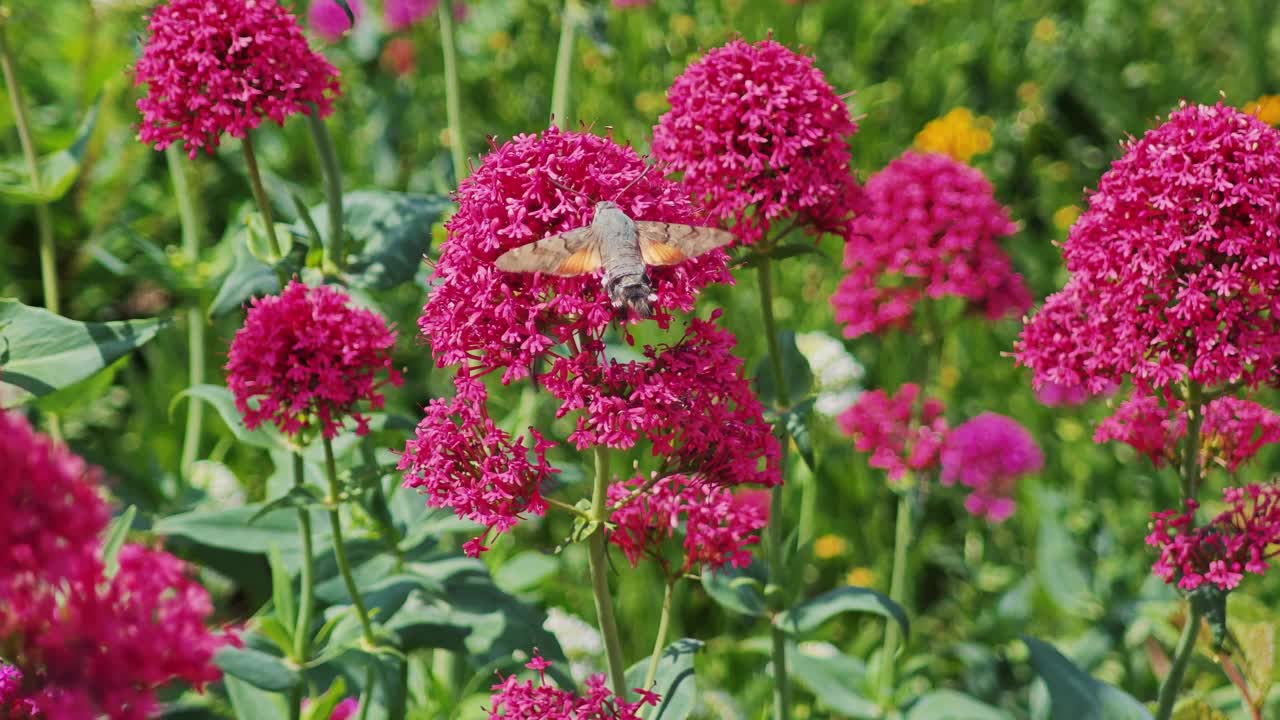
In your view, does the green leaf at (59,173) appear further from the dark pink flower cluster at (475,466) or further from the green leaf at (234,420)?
the dark pink flower cluster at (475,466)

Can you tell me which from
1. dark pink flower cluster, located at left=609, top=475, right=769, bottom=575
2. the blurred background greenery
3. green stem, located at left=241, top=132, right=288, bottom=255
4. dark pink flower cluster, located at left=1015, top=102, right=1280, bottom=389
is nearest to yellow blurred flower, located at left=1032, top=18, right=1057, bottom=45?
the blurred background greenery

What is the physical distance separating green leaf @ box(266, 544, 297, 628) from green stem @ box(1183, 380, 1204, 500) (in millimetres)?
1952

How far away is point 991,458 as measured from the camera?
4105 mm

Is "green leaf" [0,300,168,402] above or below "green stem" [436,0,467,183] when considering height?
below

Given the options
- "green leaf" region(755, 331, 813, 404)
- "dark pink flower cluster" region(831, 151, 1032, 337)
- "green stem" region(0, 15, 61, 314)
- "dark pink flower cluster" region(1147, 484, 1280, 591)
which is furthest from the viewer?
"dark pink flower cluster" region(831, 151, 1032, 337)

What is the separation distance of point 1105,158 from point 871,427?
317cm

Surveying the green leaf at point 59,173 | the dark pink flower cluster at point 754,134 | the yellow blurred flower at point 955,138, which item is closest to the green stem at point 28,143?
the green leaf at point 59,173

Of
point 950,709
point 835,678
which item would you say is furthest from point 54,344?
point 950,709

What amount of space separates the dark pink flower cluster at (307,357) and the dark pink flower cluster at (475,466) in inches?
17.0

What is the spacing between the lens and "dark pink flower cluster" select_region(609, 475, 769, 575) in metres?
2.31

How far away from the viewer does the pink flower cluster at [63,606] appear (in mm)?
1467

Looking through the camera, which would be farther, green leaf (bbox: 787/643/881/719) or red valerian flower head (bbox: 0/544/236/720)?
green leaf (bbox: 787/643/881/719)

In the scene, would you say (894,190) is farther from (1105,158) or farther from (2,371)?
(1105,158)

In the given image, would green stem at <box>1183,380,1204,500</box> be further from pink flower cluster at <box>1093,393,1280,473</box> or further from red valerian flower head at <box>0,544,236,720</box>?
red valerian flower head at <box>0,544,236,720</box>
